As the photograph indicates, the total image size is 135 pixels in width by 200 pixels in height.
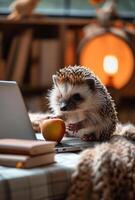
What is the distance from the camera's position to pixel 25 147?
107 centimetres

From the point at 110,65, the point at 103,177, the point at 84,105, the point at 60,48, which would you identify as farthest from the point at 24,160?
the point at 60,48

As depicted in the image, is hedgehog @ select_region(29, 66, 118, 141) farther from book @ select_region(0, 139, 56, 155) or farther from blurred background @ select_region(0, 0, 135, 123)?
blurred background @ select_region(0, 0, 135, 123)

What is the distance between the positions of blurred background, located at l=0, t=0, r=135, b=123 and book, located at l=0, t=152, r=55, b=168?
1.72 metres

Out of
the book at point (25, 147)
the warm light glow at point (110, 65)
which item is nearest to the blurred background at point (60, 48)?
the warm light glow at point (110, 65)

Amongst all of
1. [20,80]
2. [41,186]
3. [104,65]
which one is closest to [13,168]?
[41,186]

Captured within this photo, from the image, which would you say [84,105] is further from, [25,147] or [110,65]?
[110,65]

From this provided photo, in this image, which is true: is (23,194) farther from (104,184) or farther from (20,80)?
(20,80)

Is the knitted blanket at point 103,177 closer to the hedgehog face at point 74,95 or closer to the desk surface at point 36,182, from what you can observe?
the desk surface at point 36,182

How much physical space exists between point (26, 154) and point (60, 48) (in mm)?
2094

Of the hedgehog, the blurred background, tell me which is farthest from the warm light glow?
the hedgehog

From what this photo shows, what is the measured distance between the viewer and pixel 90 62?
2926 mm

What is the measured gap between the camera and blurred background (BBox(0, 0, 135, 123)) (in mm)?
2869

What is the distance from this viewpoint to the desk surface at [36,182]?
1017 millimetres

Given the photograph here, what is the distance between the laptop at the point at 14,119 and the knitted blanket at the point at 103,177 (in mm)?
180
